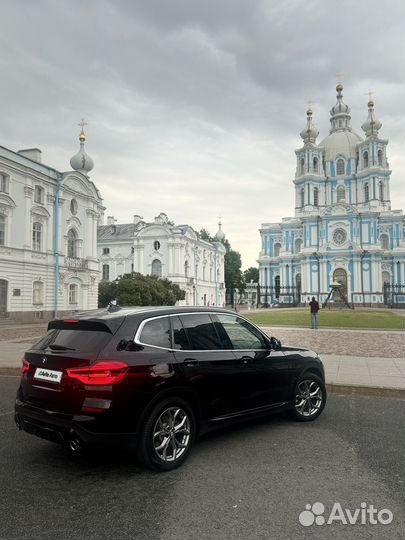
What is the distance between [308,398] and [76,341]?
3666 mm

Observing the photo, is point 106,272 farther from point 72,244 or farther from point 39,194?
point 39,194

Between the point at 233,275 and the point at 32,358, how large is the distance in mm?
89302

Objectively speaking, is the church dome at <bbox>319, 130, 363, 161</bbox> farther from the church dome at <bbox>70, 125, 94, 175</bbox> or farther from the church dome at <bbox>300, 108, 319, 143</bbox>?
the church dome at <bbox>70, 125, 94, 175</bbox>

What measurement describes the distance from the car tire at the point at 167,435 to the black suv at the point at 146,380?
0.01m

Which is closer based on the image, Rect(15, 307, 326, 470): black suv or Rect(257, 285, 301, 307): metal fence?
Rect(15, 307, 326, 470): black suv

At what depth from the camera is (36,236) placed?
33.6 m

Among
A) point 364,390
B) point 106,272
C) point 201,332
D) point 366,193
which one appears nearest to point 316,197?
point 366,193

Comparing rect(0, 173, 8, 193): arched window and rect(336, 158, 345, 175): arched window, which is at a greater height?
rect(336, 158, 345, 175): arched window

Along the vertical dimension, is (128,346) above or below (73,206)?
below

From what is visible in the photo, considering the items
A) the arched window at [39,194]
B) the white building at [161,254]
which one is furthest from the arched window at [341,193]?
the arched window at [39,194]

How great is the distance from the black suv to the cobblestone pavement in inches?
344

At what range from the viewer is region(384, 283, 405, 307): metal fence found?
62.7 m

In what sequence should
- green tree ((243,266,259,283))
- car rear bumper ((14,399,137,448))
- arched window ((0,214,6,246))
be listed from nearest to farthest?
car rear bumper ((14,399,137,448)) < arched window ((0,214,6,246)) < green tree ((243,266,259,283))

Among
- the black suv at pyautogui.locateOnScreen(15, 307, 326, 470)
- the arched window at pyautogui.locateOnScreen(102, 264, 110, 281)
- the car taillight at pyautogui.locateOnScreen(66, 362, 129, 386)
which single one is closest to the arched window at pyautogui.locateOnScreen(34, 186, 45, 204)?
the black suv at pyautogui.locateOnScreen(15, 307, 326, 470)
